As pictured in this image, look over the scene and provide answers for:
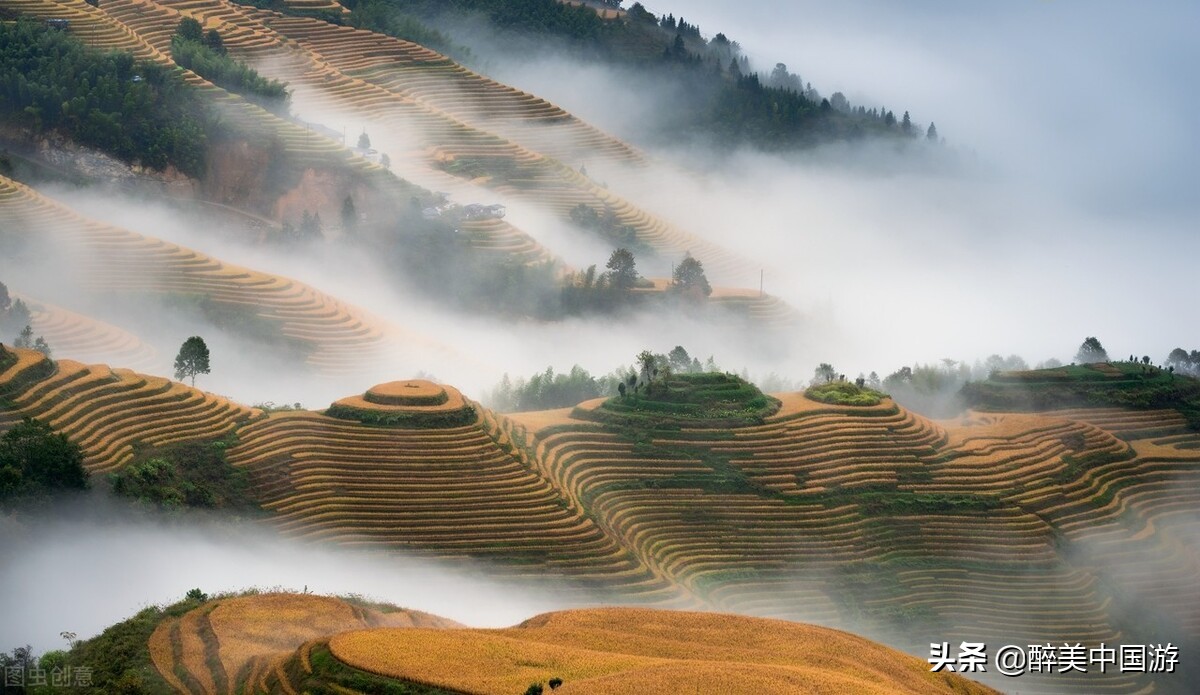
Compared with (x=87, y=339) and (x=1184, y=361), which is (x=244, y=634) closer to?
(x=87, y=339)

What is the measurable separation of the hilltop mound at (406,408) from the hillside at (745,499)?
86 mm

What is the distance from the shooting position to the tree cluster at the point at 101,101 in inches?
3201

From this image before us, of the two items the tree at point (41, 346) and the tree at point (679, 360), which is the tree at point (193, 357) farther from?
the tree at point (679, 360)

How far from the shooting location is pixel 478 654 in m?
35.7

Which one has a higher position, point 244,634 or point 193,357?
point 193,357

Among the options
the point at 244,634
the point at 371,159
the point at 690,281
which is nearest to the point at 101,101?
the point at 371,159

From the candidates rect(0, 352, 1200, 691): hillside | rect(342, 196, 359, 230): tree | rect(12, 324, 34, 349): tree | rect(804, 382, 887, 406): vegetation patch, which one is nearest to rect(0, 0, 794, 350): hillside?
rect(342, 196, 359, 230): tree

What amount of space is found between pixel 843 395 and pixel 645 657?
28.2 meters

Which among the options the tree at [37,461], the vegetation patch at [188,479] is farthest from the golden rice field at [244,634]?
the vegetation patch at [188,479]

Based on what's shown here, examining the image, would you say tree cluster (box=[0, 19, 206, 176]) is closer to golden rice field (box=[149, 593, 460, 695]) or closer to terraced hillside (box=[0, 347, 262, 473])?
terraced hillside (box=[0, 347, 262, 473])

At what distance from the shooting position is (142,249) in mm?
72250

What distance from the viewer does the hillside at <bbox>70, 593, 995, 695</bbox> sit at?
34.2 m

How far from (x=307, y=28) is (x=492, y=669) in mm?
77175

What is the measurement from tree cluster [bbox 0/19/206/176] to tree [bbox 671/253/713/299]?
22603mm
